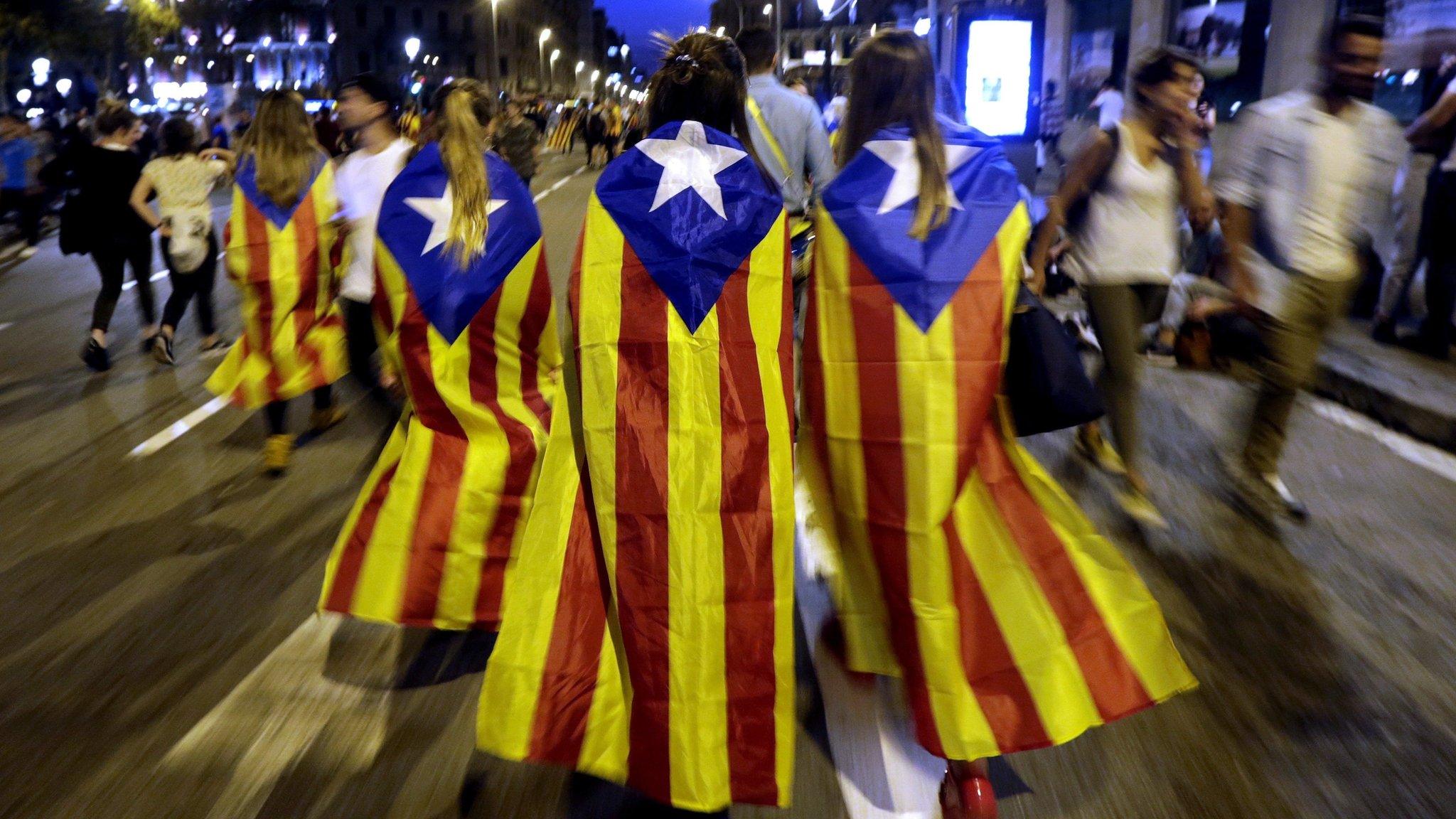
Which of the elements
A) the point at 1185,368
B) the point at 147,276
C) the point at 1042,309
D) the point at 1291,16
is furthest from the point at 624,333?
the point at 1291,16

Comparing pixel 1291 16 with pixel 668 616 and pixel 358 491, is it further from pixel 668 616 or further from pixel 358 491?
pixel 668 616

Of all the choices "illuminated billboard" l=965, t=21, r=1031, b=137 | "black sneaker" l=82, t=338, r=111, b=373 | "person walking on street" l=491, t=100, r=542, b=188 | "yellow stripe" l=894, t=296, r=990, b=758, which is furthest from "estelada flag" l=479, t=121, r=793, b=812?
"illuminated billboard" l=965, t=21, r=1031, b=137

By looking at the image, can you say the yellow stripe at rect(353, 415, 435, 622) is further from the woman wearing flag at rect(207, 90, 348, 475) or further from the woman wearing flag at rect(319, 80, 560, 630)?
the woman wearing flag at rect(207, 90, 348, 475)

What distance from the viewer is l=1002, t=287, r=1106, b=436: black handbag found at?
3051mm

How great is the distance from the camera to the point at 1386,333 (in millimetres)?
8883

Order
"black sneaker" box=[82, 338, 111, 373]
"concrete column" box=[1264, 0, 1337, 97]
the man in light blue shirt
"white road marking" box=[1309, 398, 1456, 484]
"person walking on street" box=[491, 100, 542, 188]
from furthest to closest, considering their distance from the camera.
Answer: "concrete column" box=[1264, 0, 1337, 97], "person walking on street" box=[491, 100, 542, 188], "black sneaker" box=[82, 338, 111, 373], "white road marking" box=[1309, 398, 1456, 484], the man in light blue shirt

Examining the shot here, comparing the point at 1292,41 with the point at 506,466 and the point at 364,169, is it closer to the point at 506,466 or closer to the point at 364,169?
the point at 364,169

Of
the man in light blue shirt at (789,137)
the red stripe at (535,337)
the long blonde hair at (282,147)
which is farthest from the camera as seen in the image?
the long blonde hair at (282,147)

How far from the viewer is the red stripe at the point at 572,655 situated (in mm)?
2891

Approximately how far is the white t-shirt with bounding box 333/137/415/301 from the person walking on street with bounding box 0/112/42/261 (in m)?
13.4

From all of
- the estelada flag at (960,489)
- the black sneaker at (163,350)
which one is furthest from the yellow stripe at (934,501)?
the black sneaker at (163,350)

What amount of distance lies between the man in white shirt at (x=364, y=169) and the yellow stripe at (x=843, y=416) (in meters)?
2.46

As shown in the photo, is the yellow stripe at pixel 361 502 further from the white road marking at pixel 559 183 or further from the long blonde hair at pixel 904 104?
the white road marking at pixel 559 183

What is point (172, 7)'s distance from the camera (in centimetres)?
5312
